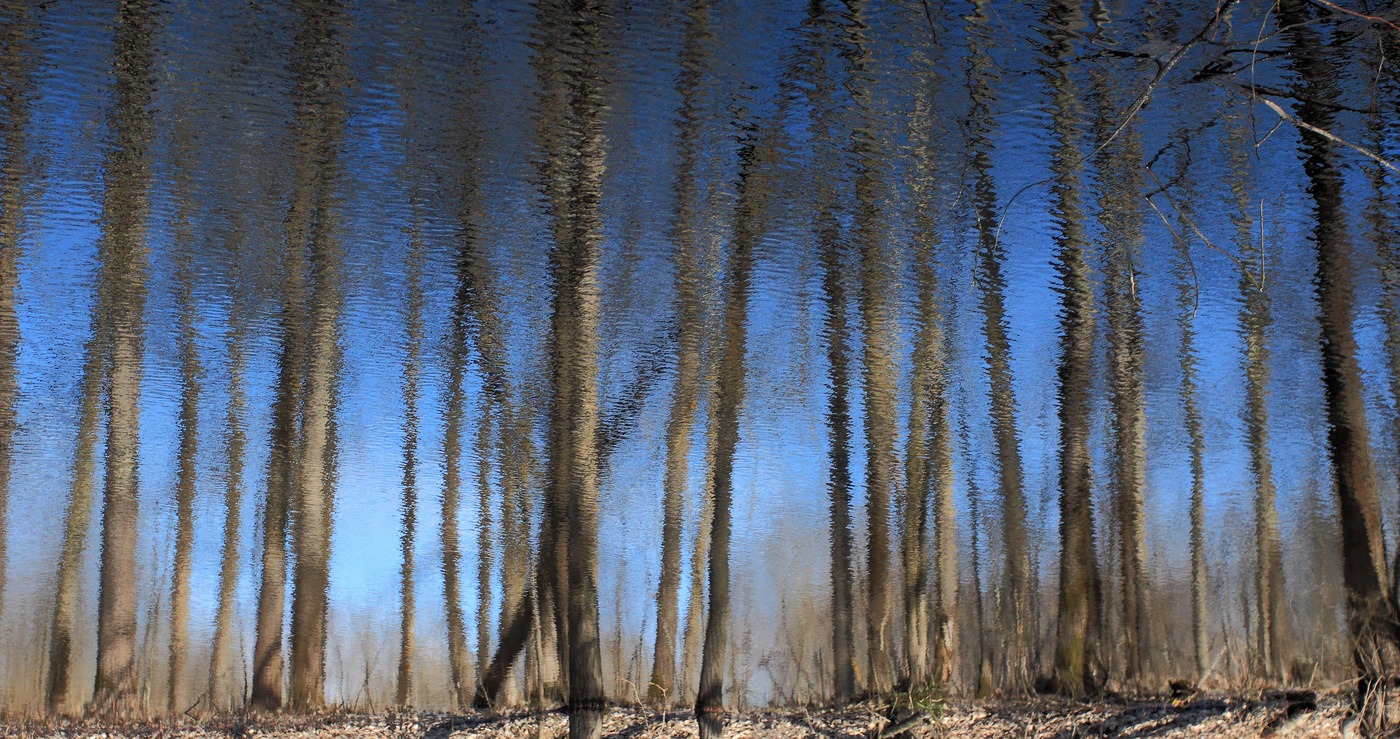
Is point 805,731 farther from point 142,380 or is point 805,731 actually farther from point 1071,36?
point 142,380

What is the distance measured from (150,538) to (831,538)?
1928mm

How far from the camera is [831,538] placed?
76.0 inches

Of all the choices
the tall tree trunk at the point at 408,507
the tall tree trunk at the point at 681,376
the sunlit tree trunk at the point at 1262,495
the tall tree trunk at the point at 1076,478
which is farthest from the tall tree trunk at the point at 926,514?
the tall tree trunk at the point at 408,507

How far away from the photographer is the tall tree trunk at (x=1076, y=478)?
175 cm

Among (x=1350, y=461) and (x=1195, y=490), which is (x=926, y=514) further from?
(x=1350, y=461)

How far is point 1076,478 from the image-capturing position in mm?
1896

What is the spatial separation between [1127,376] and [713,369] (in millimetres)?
1092

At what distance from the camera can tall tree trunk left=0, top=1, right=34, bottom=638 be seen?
4.60ft

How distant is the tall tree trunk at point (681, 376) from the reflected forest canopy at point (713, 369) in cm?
1

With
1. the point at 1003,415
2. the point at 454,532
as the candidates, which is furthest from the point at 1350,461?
the point at 454,532

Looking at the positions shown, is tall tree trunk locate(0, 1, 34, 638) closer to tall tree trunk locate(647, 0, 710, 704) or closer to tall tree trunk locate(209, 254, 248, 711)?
tall tree trunk locate(209, 254, 248, 711)

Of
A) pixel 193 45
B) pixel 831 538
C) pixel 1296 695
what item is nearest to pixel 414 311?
pixel 193 45

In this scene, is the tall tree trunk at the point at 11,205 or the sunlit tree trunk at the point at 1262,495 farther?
the sunlit tree trunk at the point at 1262,495

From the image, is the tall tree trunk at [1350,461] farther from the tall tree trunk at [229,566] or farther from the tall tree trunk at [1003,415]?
the tall tree trunk at [229,566]
